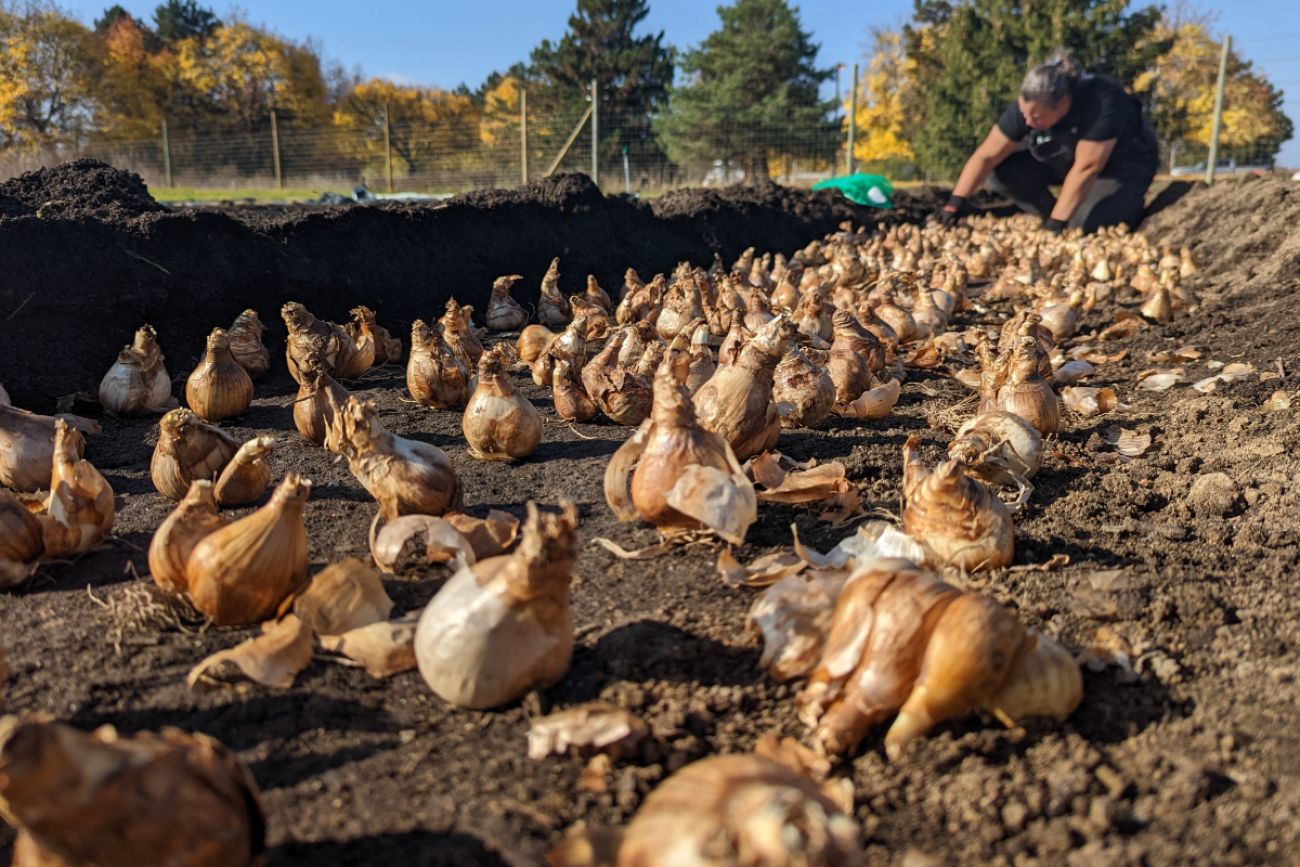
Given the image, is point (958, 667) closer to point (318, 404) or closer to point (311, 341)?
point (318, 404)

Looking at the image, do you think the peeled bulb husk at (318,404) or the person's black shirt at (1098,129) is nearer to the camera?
the peeled bulb husk at (318,404)

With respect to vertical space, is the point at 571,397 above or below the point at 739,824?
above

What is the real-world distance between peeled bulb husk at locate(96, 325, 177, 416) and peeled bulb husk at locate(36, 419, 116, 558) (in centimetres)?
156

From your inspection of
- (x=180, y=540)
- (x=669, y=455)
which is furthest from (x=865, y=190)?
A: (x=180, y=540)

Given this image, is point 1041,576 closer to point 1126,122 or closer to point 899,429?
point 899,429

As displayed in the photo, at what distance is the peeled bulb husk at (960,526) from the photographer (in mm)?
2082

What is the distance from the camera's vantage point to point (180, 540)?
1.96 meters

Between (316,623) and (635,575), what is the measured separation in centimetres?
77

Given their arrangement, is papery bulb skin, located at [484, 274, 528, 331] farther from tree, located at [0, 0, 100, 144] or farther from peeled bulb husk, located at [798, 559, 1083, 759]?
tree, located at [0, 0, 100, 144]

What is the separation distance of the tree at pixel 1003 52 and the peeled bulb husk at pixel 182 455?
78.9 feet

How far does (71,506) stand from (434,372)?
5.39 ft

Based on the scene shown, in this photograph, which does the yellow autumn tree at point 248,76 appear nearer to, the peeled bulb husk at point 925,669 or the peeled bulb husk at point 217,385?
the peeled bulb husk at point 217,385

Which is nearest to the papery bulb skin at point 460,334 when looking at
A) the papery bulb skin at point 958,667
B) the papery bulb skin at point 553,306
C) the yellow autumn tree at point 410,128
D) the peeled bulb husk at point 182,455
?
the peeled bulb husk at point 182,455

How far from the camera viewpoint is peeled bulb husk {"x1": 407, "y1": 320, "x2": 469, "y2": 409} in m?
3.76
